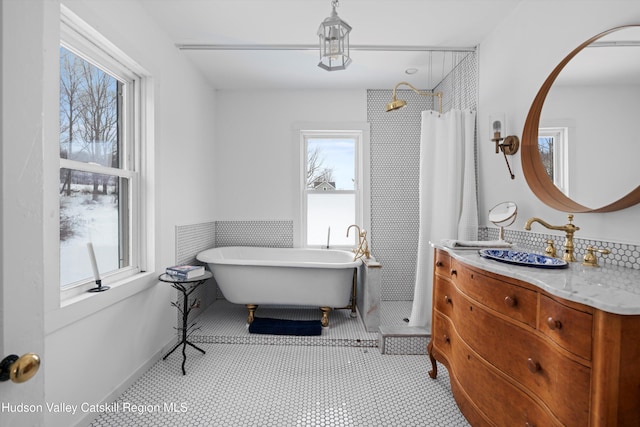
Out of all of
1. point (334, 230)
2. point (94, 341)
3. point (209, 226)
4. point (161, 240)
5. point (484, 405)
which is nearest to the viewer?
point (484, 405)

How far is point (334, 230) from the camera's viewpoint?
3.77 metres

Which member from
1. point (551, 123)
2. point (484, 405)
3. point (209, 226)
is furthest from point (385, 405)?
point (209, 226)

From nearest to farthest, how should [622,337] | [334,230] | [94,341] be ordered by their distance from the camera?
[622,337]
[94,341]
[334,230]

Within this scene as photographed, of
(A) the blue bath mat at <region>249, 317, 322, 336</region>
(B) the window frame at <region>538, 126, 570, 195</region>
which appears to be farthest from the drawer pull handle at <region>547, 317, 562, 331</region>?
(A) the blue bath mat at <region>249, 317, 322, 336</region>

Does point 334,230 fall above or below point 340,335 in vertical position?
above

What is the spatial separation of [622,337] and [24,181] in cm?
154

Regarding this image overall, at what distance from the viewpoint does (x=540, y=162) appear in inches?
73.1

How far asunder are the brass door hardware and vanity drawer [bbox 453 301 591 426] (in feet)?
4.72

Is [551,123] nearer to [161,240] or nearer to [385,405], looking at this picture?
[385,405]

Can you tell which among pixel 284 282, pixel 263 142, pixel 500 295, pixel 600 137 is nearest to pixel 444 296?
pixel 500 295

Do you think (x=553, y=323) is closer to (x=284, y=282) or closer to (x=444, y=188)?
(x=444, y=188)

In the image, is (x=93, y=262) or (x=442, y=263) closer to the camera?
(x=93, y=262)

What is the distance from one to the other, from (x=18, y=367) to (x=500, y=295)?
1572 mm

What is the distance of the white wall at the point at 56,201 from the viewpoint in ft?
1.85
